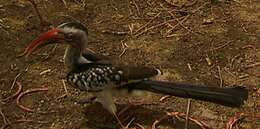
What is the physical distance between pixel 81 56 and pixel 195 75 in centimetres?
85

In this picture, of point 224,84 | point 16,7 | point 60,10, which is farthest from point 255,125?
point 16,7

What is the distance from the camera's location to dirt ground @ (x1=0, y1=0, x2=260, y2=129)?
3150mm

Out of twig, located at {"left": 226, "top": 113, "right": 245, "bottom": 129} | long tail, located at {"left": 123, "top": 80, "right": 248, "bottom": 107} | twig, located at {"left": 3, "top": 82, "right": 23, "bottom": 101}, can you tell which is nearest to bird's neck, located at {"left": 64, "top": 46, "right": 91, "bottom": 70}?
long tail, located at {"left": 123, "top": 80, "right": 248, "bottom": 107}

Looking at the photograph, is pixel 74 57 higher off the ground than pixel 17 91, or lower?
higher

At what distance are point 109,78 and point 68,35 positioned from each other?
0.34 metres

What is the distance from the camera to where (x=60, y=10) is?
4059 mm

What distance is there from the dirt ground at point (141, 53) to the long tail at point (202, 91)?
0.24 m

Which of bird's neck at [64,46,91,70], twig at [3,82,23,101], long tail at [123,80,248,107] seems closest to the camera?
long tail at [123,80,248,107]

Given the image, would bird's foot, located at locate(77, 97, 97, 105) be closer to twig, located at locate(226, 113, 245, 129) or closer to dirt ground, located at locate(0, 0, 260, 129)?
dirt ground, located at locate(0, 0, 260, 129)

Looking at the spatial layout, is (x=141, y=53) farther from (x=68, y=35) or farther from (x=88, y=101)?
(x=68, y=35)

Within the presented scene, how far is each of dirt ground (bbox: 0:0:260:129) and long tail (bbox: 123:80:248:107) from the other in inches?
9.4

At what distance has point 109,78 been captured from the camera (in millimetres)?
2912

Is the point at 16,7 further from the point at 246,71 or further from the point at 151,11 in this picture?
the point at 246,71

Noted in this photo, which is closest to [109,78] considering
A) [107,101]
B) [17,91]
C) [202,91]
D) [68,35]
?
[107,101]
